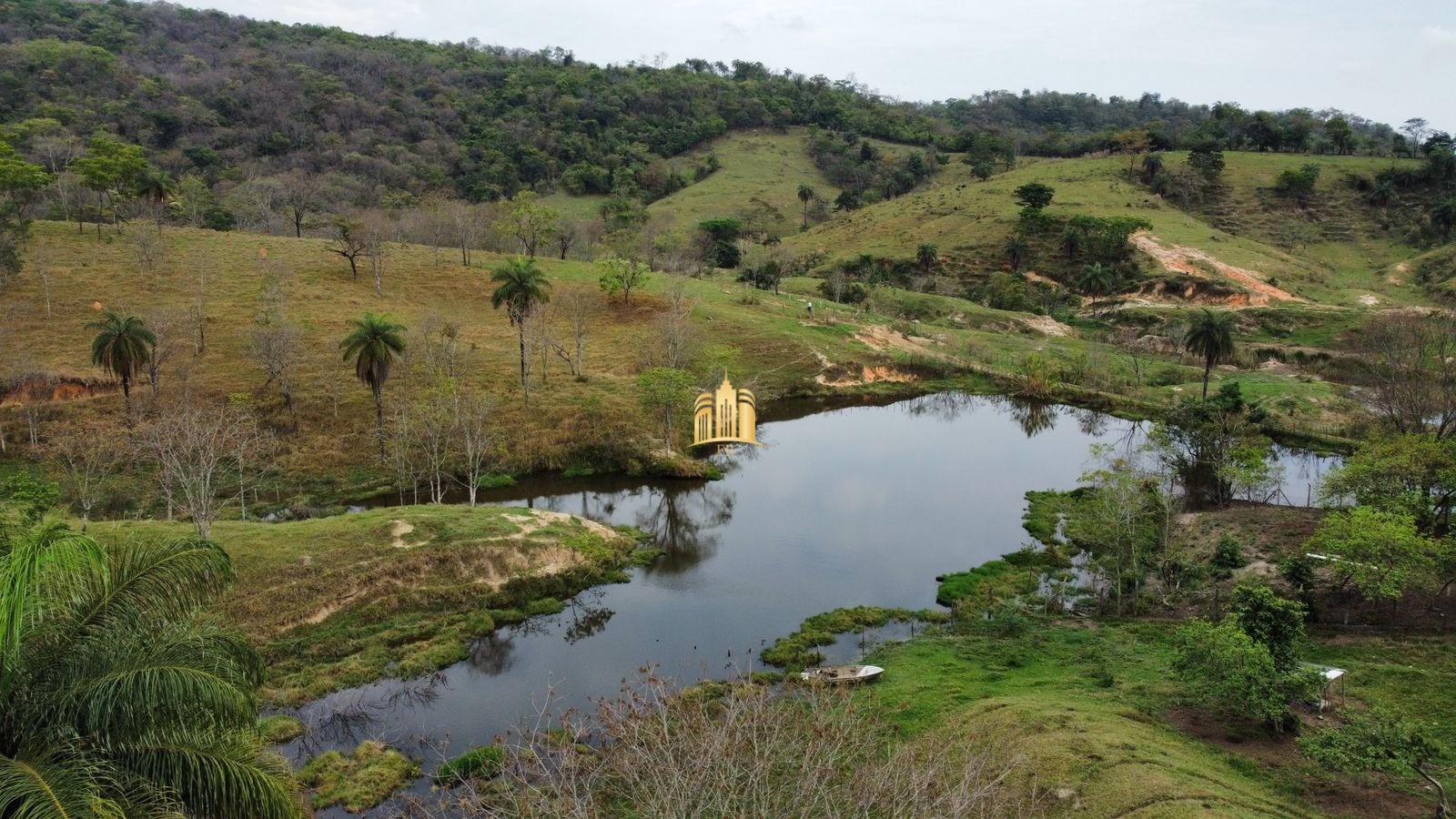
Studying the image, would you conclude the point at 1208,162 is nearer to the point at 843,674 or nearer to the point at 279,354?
the point at 843,674

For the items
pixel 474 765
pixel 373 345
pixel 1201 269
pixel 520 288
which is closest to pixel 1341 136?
pixel 1201 269

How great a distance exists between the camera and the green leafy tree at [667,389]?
45094 millimetres

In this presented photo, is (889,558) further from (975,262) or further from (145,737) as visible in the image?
(975,262)

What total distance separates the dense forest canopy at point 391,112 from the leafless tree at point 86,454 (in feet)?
180

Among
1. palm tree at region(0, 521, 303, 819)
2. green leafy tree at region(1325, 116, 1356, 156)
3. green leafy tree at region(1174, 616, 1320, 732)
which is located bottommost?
green leafy tree at region(1174, 616, 1320, 732)

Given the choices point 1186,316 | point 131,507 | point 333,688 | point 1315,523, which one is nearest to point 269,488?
point 131,507

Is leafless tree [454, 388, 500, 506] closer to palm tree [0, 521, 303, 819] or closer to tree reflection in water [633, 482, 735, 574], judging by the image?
tree reflection in water [633, 482, 735, 574]

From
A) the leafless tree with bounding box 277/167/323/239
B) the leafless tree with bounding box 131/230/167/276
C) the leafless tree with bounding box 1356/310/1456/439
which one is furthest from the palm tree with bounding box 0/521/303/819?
the leafless tree with bounding box 277/167/323/239

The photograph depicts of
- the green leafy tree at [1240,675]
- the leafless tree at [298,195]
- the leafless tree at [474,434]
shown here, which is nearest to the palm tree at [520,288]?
the leafless tree at [474,434]

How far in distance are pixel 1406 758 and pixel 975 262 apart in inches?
3311

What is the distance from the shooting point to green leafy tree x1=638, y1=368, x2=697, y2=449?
148 ft

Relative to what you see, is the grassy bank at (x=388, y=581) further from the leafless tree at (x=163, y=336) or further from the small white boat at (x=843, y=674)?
the leafless tree at (x=163, y=336)

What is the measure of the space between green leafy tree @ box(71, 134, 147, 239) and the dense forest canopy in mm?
16048

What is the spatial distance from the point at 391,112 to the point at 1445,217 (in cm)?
14339
